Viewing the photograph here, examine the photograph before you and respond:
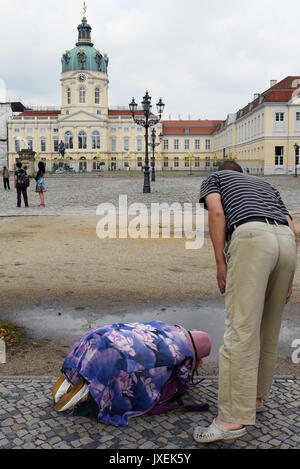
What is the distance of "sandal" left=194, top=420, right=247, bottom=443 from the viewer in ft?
9.10

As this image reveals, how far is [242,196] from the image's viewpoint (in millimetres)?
2896

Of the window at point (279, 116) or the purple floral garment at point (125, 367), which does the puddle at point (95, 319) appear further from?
the window at point (279, 116)

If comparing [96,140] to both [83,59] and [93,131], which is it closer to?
[93,131]

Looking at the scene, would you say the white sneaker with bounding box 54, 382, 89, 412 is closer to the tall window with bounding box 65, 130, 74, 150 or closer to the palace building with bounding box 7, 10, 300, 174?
the palace building with bounding box 7, 10, 300, 174

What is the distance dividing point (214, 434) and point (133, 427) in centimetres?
51

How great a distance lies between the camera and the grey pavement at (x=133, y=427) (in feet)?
9.14

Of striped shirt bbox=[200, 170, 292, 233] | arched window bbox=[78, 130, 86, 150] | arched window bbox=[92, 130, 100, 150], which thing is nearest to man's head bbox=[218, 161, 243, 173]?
striped shirt bbox=[200, 170, 292, 233]

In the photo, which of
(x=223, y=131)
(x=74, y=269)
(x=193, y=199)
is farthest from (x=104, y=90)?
(x=74, y=269)

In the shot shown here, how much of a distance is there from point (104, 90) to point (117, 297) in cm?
8972

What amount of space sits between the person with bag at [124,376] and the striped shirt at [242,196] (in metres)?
0.99

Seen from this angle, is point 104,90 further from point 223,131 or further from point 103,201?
point 103,201

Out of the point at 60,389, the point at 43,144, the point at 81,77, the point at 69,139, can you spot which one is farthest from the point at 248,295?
the point at 43,144

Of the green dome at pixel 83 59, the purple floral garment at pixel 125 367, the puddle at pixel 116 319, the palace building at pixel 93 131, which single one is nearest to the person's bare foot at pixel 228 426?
the purple floral garment at pixel 125 367
